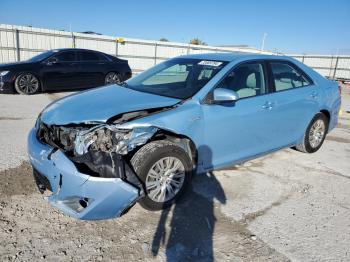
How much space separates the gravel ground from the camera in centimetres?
281

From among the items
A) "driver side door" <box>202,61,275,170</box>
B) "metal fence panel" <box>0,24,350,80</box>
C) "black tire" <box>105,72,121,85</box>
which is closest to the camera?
"driver side door" <box>202,61,275,170</box>

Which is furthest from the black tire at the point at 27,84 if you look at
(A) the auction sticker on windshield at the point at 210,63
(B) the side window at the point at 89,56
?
(A) the auction sticker on windshield at the point at 210,63

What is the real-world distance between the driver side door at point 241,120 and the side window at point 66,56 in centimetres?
839

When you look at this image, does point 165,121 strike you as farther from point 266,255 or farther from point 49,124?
point 266,255

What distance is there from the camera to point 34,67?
1041 cm

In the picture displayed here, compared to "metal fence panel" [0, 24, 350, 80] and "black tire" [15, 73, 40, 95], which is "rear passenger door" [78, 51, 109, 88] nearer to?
→ "black tire" [15, 73, 40, 95]

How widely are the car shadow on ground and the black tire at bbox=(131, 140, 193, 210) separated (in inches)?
5.7

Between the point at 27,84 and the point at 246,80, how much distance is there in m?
8.33

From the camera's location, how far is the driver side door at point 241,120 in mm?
3768

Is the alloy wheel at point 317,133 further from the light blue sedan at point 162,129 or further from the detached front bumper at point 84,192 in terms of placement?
the detached front bumper at point 84,192

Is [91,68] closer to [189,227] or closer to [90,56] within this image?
[90,56]

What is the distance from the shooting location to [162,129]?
3.37 meters

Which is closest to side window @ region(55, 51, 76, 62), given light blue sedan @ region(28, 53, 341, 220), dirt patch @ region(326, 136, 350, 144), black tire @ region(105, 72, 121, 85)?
black tire @ region(105, 72, 121, 85)

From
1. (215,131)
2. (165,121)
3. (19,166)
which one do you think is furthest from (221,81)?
(19,166)
